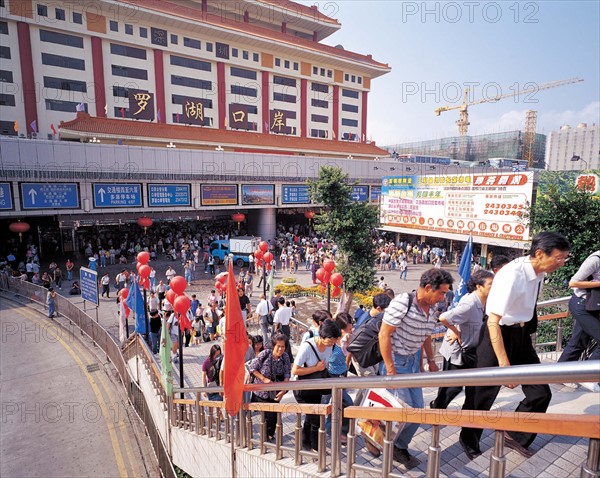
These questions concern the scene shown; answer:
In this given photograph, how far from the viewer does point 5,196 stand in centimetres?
1877

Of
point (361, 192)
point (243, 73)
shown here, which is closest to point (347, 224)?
point (361, 192)

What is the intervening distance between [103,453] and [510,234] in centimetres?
2038

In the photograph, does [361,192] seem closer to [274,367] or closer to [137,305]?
[137,305]

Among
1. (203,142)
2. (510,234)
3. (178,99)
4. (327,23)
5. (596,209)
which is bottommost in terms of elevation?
(510,234)

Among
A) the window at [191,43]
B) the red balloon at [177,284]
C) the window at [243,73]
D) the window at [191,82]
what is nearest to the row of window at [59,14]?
the window at [191,82]

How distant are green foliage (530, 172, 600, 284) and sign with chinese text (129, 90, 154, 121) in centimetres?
3305

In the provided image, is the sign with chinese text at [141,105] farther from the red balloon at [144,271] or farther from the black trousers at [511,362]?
the black trousers at [511,362]

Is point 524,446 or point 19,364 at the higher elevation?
point 524,446

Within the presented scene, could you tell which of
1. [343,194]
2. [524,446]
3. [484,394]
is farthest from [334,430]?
[343,194]

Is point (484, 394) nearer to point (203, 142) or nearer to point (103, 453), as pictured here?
point (103, 453)

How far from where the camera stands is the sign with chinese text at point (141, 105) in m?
32.0

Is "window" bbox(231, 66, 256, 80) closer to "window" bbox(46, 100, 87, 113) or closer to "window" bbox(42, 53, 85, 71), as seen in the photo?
"window" bbox(42, 53, 85, 71)

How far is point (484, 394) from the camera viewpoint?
2.81 meters

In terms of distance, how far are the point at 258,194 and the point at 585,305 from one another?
2532 centimetres
